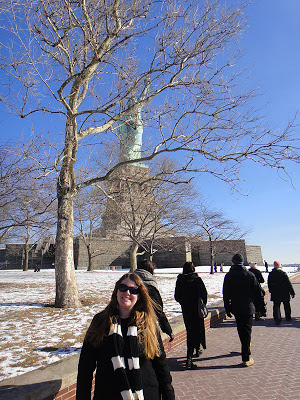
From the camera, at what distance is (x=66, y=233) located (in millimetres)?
8719

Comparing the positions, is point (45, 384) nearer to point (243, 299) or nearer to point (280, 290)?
point (243, 299)

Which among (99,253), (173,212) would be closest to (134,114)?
(173,212)

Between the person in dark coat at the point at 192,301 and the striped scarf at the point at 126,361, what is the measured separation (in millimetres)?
3427

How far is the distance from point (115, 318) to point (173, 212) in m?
20.2

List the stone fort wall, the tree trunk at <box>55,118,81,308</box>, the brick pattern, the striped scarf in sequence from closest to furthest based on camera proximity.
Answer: the striped scarf < the brick pattern < the tree trunk at <box>55,118,81,308</box> < the stone fort wall

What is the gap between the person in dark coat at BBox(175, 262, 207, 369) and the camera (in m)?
5.15

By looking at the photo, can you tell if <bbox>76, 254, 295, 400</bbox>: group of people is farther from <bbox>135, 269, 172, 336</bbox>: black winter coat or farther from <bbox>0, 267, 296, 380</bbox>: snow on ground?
<bbox>0, 267, 296, 380</bbox>: snow on ground

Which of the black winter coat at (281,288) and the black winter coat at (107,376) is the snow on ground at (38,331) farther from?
the black winter coat at (281,288)

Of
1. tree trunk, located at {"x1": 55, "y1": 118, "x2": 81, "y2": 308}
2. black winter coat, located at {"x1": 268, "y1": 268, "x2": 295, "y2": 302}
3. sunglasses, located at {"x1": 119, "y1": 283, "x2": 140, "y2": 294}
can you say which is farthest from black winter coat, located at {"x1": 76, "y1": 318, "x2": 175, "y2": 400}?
black winter coat, located at {"x1": 268, "y1": 268, "x2": 295, "y2": 302}

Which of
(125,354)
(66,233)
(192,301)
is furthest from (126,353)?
(66,233)

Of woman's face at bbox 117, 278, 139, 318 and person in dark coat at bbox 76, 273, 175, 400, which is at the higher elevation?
woman's face at bbox 117, 278, 139, 318

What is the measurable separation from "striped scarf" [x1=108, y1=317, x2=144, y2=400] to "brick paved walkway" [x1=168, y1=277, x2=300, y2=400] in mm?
2207

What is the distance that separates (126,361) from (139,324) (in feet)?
0.86

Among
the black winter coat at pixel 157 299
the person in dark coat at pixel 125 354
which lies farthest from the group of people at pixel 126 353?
the black winter coat at pixel 157 299
